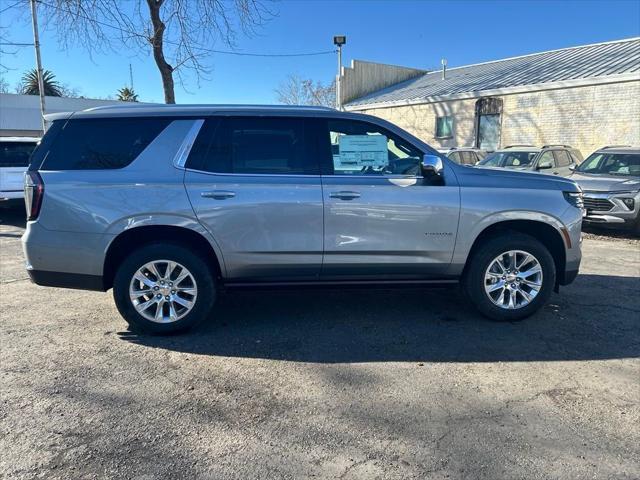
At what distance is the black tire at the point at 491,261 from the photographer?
454 centimetres

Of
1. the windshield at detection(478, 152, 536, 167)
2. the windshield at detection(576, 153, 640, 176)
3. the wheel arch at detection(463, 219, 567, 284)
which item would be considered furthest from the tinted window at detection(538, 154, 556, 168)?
the wheel arch at detection(463, 219, 567, 284)

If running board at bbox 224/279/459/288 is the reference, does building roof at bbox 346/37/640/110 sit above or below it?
above

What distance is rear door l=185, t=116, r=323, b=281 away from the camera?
422 cm

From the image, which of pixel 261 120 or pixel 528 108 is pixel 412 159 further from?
pixel 528 108

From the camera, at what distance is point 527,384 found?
139 inches

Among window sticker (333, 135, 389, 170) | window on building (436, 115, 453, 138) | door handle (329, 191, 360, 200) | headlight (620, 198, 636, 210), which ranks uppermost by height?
window on building (436, 115, 453, 138)

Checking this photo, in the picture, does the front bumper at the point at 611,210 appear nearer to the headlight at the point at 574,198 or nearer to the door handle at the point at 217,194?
the headlight at the point at 574,198

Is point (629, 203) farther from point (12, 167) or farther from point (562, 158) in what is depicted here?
point (12, 167)

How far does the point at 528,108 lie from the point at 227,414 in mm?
19265

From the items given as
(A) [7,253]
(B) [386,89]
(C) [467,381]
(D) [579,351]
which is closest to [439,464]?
(C) [467,381]

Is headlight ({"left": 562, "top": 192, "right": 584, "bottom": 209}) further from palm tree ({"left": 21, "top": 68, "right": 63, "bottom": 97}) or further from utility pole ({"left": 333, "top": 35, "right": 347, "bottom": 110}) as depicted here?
palm tree ({"left": 21, "top": 68, "right": 63, "bottom": 97})

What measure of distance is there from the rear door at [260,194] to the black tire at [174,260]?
0.23 m

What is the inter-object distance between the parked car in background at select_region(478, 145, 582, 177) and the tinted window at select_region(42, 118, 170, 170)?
36.9ft

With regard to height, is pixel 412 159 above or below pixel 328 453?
above
